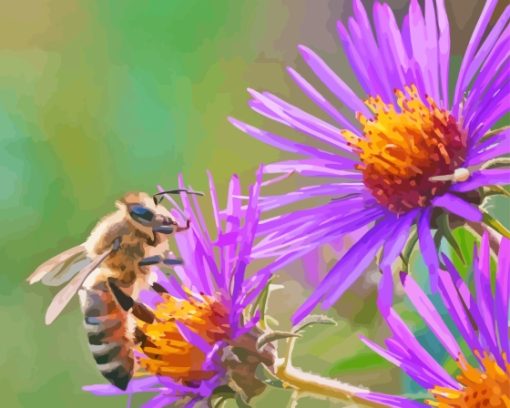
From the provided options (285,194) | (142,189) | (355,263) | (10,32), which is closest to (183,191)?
(285,194)

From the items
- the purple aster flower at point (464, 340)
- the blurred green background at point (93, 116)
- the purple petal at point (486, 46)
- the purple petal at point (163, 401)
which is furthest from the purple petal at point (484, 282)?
the blurred green background at point (93, 116)

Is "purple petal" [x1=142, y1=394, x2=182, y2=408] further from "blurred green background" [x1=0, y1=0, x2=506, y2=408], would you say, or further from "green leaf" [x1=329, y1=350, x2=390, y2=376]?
"blurred green background" [x1=0, y1=0, x2=506, y2=408]

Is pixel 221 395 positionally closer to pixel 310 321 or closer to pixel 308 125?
pixel 310 321

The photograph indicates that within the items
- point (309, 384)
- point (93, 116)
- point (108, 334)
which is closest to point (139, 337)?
point (108, 334)

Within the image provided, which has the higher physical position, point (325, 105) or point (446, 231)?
point (325, 105)

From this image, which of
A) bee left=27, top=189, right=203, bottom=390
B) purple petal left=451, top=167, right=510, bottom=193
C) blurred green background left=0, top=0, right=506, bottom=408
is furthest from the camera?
blurred green background left=0, top=0, right=506, bottom=408

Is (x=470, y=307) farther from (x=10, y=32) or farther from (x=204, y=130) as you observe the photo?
(x=10, y=32)

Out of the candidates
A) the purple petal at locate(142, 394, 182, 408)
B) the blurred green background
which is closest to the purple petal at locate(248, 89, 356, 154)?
the purple petal at locate(142, 394, 182, 408)
